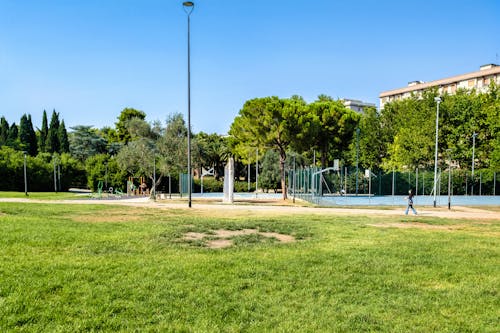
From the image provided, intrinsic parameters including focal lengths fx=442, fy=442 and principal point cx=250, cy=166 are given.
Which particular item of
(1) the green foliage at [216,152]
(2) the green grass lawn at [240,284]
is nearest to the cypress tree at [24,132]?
(1) the green foliage at [216,152]

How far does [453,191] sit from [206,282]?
157ft

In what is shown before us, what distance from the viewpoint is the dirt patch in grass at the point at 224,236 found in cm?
Answer: 987

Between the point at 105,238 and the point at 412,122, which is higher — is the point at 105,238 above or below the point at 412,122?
below

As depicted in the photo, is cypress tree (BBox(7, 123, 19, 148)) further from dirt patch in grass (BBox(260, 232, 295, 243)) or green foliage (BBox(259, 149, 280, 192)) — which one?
dirt patch in grass (BBox(260, 232, 295, 243))

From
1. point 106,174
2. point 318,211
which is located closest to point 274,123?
point 318,211

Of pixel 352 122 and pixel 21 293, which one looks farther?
pixel 352 122

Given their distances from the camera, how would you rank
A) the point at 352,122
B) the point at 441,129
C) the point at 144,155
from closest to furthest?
the point at 144,155 → the point at 352,122 → the point at 441,129

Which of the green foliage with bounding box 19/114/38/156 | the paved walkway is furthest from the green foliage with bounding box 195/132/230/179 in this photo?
the paved walkway

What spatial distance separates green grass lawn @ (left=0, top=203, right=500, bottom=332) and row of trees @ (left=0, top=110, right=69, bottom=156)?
63949 millimetres

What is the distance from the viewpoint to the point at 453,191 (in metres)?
48.4

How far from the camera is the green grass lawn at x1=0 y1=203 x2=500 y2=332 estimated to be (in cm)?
501

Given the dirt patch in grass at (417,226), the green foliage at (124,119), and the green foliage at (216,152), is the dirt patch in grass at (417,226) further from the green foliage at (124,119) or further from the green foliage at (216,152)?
the green foliage at (124,119)

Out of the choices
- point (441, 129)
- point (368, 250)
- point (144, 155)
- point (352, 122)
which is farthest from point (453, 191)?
point (368, 250)

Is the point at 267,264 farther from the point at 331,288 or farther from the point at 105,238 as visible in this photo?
the point at 105,238
